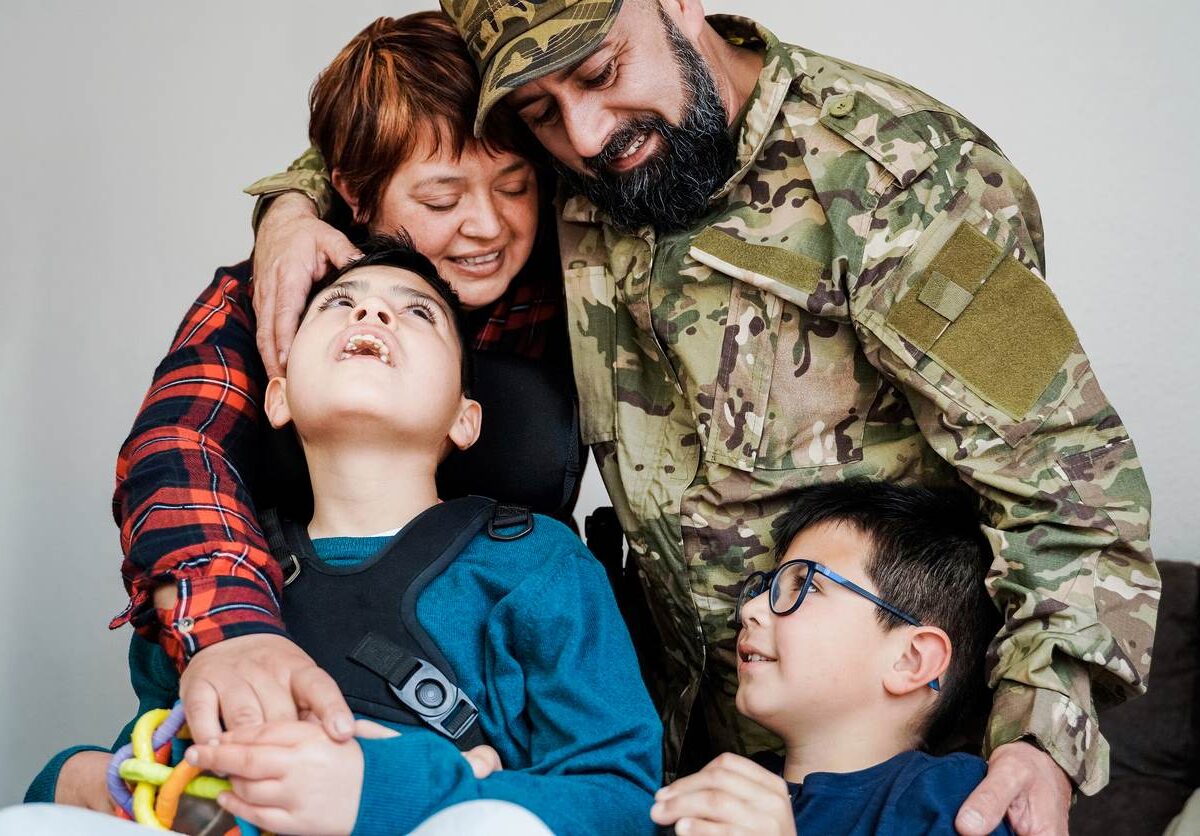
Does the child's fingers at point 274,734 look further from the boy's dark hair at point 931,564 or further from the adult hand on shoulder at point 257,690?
the boy's dark hair at point 931,564

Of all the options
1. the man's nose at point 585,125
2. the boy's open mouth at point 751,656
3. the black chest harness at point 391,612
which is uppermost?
the man's nose at point 585,125

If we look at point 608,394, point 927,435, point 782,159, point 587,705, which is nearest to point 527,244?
point 608,394

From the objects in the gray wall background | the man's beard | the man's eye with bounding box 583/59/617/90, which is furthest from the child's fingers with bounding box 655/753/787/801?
the gray wall background

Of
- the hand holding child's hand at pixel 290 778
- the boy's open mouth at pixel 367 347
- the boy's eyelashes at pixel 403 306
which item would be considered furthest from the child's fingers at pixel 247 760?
the boy's eyelashes at pixel 403 306

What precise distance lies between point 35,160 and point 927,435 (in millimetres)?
2423

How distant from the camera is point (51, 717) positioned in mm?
3127

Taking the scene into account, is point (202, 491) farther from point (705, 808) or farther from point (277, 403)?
point (705, 808)

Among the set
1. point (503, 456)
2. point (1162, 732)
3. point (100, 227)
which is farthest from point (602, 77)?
point (100, 227)

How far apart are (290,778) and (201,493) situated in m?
0.55

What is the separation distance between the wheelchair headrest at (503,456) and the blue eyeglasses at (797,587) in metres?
0.34

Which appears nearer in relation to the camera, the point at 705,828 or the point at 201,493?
the point at 705,828

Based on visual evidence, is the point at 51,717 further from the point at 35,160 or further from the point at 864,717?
the point at 864,717

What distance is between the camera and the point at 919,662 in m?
1.66

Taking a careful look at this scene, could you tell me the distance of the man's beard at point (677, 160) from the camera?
6.05 feet
